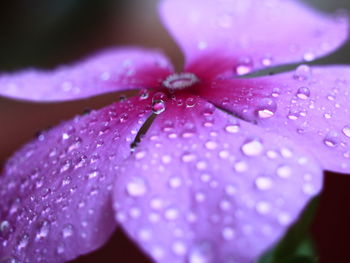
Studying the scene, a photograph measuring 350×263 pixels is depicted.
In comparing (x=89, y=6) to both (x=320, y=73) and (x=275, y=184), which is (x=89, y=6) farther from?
(x=275, y=184)

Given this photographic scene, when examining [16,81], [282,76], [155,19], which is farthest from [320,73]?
[155,19]

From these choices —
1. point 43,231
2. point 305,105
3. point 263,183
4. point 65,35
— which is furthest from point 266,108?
point 65,35

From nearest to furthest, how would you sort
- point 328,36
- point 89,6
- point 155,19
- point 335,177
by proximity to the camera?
point 328,36 → point 335,177 → point 155,19 → point 89,6

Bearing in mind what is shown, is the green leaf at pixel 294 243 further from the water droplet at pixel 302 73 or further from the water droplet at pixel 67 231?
the water droplet at pixel 67 231

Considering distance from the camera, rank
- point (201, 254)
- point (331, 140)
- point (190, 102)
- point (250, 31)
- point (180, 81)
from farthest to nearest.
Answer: point (250, 31) < point (180, 81) < point (190, 102) < point (331, 140) < point (201, 254)

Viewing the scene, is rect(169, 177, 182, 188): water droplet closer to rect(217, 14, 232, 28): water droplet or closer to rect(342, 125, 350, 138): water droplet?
rect(342, 125, 350, 138): water droplet

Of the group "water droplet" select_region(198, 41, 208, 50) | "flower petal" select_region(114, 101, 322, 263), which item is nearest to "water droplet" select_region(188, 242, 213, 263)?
"flower petal" select_region(114, 101, 322, 263)

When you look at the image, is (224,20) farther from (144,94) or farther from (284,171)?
(284,171)
